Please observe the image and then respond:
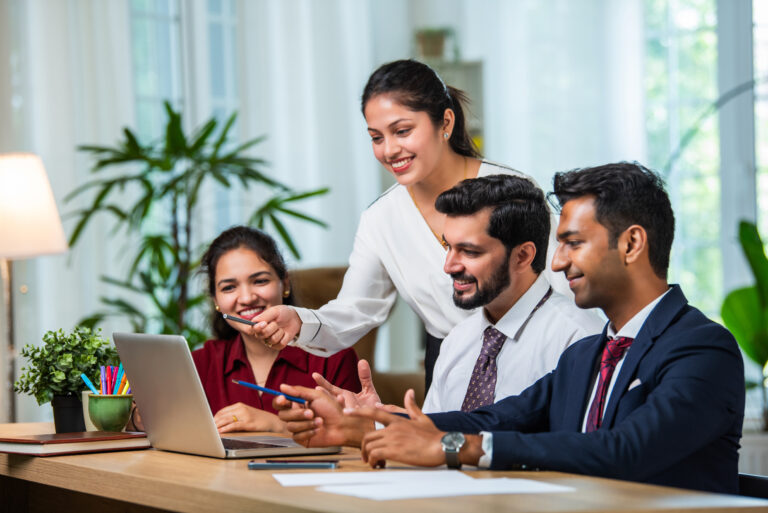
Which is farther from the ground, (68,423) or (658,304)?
(658,304)

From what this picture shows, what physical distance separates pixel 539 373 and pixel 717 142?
3261 mm

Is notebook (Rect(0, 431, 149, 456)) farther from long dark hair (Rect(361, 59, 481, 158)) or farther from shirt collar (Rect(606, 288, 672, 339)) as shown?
long dark hair (Rect(361, 59, 481, 158))

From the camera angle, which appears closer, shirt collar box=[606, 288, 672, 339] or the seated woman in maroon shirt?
shirt collar box=[606, 288, 672, 339]

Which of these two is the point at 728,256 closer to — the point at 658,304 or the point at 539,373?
the point at 539,373

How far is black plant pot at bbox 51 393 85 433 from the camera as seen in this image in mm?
2078

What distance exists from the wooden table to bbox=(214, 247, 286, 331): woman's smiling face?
67 cm

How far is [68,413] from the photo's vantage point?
2.09 metres

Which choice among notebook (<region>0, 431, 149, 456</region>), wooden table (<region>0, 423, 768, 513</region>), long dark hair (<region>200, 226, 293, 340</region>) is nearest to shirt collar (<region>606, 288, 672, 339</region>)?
A: wooden table (<region>0, 423, 768, 513</region>)

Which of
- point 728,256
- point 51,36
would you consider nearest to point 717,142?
point 728,256

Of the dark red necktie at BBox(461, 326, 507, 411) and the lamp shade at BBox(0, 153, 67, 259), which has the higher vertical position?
the lamp shade at BBox(0, 153, 67, 259)

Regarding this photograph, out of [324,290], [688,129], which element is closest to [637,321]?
[324,290]

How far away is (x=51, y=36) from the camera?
3854mm

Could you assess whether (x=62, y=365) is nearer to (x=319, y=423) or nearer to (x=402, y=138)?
(x=319, y=423)

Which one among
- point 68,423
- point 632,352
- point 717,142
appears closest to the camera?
point 632,352
